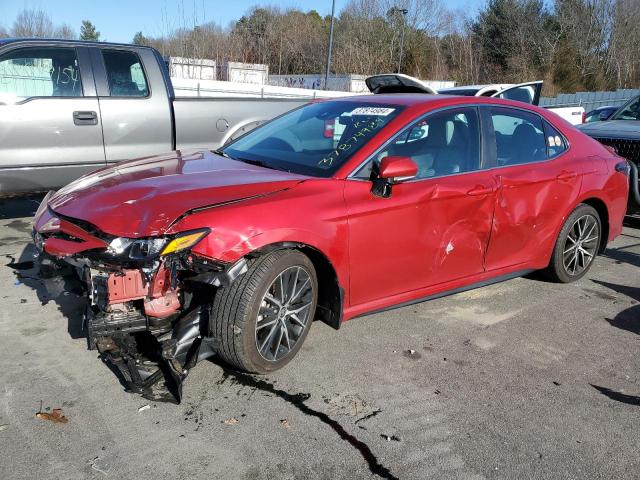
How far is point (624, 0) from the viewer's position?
1624 inches

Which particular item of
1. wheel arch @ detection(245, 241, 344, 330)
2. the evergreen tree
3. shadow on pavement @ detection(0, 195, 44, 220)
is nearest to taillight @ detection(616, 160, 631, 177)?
wheel arch @ detection(245, 241, 344, 330)

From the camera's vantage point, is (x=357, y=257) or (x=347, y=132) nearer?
(x=357, y=257)

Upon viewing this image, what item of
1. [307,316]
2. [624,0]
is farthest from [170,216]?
[624,0]

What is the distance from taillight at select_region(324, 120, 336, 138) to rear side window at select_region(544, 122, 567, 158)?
73.7 inches

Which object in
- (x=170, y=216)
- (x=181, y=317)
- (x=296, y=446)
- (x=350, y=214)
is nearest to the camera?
(x=296, y=446)

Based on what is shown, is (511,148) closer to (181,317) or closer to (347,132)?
(347,132)

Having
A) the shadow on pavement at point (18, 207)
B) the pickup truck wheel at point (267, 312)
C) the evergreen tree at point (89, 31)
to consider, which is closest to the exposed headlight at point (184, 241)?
the pickup truck wheel at point (267, 312)

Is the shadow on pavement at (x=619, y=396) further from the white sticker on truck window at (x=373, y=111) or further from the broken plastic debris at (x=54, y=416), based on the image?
the broken plastic debris at (x=54, y=416)

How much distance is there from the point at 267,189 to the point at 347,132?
3.00 ft

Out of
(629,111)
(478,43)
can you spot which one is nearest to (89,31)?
(478,43)

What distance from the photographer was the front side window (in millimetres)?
3953

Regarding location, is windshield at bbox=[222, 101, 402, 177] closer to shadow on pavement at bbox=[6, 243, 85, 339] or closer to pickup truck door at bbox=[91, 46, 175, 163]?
shadow on pavement at bbox=[6, 243, 85, 339]

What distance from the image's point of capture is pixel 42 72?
241 inches

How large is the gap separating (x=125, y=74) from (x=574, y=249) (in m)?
4.94
